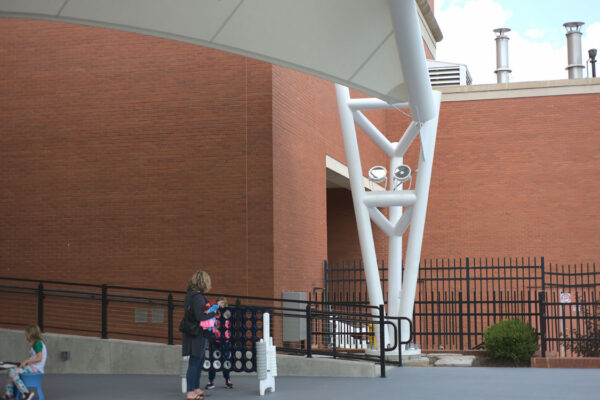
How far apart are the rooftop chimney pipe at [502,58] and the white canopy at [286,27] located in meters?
18.8

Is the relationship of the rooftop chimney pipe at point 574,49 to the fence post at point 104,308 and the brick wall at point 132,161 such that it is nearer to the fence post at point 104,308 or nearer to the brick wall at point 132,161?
the brick wall at point 132,161

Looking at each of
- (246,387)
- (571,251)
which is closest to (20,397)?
(246,387)

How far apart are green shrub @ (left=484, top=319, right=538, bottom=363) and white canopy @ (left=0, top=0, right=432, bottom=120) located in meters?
5.35

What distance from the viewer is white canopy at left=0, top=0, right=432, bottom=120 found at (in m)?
12.2

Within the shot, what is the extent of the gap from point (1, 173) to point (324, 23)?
7807 mm

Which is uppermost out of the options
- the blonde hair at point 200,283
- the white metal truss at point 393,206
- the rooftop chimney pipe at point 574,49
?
the rooftop chimney pipe at point 574,49

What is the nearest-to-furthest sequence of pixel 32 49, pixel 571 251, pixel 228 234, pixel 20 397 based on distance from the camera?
pixel 20 397
pixel 228 234
pixel 32 49
pixel 571 251

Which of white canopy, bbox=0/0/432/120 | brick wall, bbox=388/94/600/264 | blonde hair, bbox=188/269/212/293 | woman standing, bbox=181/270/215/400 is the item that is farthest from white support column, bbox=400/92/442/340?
brick wall, bbox=388/94/600/264

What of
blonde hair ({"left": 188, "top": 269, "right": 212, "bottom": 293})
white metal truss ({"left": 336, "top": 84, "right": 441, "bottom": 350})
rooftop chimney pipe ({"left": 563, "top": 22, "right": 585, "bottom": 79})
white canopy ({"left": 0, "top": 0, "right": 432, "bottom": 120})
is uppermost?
rooftop chimney pipe ({"left": 563, "top": 22, "right": 585, "bottom": 79})

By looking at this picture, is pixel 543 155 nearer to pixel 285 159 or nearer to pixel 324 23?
pixel 285 159

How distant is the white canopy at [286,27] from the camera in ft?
39.9

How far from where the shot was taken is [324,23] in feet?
41.3

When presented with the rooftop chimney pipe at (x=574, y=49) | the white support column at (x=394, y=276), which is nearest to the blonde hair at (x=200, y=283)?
the white support column at (x=394, y=276)

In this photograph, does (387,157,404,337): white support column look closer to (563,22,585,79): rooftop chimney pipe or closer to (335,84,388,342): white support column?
(335,84,388,342): white support column
